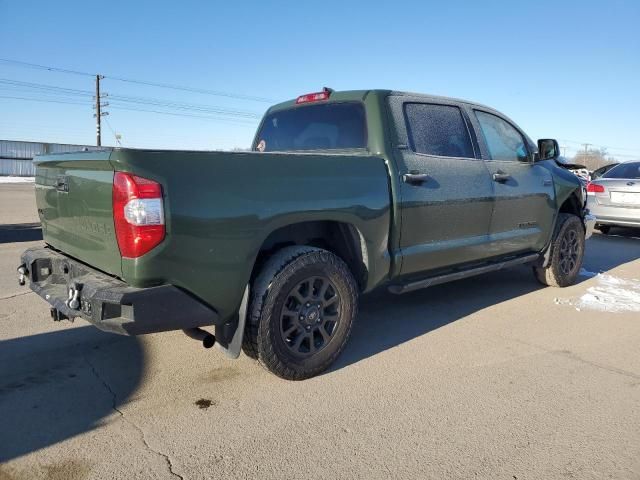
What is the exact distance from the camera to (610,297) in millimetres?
5641

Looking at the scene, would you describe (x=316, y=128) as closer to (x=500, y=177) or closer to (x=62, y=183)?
(x=500, y=177)

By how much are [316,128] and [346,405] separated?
243 cm

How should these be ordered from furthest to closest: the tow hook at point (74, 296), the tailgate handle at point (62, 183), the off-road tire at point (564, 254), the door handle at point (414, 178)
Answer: the off-road tire at point (564, 254)
the door handle at point (414, 178)
the tailgate handle at point (62, 183)
the tow hook at point (74, 296)

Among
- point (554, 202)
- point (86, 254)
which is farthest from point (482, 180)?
point (86, 254)

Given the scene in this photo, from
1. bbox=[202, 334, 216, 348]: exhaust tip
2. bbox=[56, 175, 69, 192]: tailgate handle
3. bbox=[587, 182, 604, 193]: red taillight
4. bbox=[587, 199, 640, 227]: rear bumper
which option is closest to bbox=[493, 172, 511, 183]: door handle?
bbox=[202, 334, 216, 348]: exhaust tip

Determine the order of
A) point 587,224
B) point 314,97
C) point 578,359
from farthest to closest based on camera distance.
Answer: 1. point 587,224
2. point 314,97
3. point 578,359

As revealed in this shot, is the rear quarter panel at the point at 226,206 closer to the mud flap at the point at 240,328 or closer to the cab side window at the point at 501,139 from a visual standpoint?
the mud flap at the point at 240,328

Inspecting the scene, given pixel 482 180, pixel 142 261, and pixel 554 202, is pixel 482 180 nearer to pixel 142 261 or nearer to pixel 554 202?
pixel 554 202

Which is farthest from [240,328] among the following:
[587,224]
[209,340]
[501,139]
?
[587,224]

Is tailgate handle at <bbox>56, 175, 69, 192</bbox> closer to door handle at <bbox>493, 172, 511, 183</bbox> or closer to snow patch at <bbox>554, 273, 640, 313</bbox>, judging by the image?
door handle at <bbox>493, 172, 511, 183</bbox>

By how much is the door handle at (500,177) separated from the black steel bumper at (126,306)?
3.01 meters

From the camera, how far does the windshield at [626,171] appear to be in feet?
32.6

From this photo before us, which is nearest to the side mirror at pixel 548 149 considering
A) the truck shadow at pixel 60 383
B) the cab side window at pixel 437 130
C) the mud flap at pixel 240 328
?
the cab side window at pixel 437 130

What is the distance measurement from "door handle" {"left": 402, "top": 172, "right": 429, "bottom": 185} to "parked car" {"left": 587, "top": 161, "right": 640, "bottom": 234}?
7255mm
